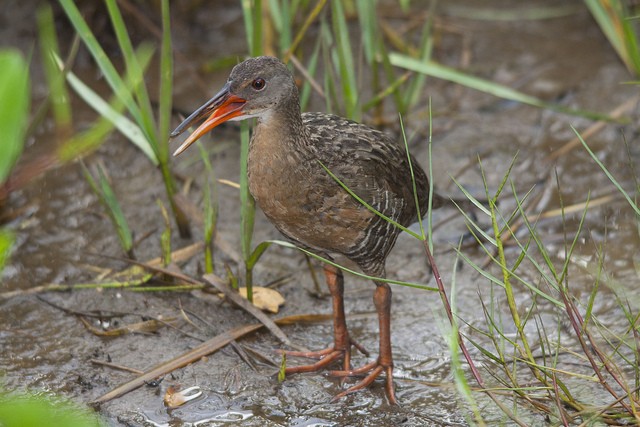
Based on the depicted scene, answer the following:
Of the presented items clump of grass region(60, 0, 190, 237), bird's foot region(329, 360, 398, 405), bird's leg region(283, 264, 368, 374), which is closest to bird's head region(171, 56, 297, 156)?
clump of grass region(60, 0, 190, 237)

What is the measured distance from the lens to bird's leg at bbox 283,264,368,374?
147 inches

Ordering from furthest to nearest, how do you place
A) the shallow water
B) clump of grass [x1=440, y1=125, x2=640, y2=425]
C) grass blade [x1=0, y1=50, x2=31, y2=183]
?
1. the shallow water
2. clump of grass [x1=440, y1=125, x2=640, y2=425]
3. grass blade [x1=0, y1=50, x2=31, y2=183]

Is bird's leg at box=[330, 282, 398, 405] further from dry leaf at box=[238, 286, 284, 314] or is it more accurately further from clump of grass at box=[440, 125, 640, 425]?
dry leaf at box=[238, 286, 284, 314]

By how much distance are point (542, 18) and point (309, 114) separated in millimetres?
3231

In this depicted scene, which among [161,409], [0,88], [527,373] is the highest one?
[0,88]

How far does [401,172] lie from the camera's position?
3.65 m

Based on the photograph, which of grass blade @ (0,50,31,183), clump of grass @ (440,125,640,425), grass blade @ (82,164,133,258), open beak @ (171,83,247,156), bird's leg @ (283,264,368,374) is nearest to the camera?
grass blade @ (0,50,31,183)

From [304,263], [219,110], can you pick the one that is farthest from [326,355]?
[219,110]

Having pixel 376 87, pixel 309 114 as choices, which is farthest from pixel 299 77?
pixel 309 114

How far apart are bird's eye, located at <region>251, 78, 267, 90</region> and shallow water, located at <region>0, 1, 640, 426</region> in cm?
103

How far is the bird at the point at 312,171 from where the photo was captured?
3.30 m

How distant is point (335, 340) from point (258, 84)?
1.14m

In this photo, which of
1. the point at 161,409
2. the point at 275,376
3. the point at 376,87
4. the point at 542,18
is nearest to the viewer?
the point at 161,409

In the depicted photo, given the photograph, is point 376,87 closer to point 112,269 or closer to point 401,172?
point 401,172
